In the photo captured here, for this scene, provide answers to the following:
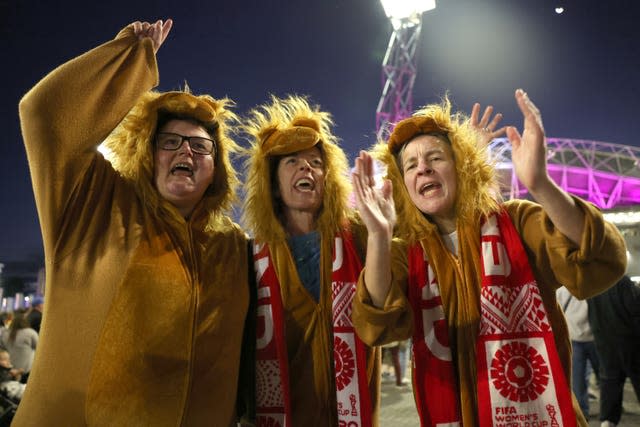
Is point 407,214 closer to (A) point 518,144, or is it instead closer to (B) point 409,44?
(A) point 518,144

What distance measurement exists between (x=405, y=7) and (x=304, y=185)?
25745 millimetres

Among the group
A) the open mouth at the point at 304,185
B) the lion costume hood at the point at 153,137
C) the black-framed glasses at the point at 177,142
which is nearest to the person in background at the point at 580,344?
the open mouth at the point at 304,185

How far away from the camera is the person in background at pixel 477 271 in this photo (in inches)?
69.2

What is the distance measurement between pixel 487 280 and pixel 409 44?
29.6 m

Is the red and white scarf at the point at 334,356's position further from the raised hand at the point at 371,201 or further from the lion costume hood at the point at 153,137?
the lion costume hood at the point at 153,137

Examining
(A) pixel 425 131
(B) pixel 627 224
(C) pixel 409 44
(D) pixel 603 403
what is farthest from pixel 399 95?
(A) pixel 425 131

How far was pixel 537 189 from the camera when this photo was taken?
1.72 meters

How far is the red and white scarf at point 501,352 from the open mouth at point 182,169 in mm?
1387

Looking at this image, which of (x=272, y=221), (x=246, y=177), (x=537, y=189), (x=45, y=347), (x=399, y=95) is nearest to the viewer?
(x=537, y=189)

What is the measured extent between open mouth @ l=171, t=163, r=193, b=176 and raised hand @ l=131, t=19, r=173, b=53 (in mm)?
600

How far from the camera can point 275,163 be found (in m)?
2.85

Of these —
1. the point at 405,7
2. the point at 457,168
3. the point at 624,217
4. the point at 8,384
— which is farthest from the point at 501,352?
the point at 405,7

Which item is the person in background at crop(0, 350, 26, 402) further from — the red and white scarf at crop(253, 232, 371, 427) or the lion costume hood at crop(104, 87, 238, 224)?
the red and white scarf at crop(253, 232, 371, 427)

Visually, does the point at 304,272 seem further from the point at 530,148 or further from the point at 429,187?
the point at 530,148
